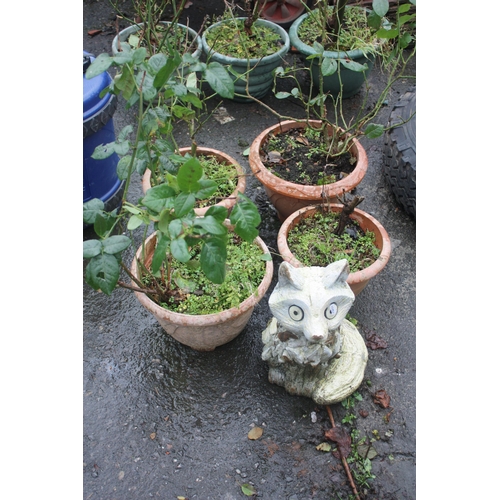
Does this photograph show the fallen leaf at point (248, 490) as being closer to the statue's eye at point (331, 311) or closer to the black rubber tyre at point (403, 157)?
the statue's eye at point (331, 311)

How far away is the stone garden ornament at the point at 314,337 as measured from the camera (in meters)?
1.72

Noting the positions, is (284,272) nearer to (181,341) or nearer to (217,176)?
(181,341)

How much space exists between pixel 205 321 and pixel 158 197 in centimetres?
74

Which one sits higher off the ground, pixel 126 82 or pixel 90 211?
pixel 126 82

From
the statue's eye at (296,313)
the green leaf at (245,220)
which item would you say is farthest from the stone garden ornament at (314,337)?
the green leaf at (245,220)

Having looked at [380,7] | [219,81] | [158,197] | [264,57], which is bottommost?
[264,57]

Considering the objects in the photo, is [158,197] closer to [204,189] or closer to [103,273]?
[204,189]

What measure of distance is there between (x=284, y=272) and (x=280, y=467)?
935 millimetres

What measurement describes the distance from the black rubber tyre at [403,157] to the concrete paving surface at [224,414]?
0.46 meters

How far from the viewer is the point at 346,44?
3.36 metres

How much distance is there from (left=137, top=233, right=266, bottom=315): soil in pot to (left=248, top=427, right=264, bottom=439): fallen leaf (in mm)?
577

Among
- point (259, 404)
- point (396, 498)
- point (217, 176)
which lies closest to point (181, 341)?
point (259, 404)

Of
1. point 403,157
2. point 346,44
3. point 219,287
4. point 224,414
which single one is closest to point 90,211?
point 219,287

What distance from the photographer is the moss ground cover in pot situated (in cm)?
334
